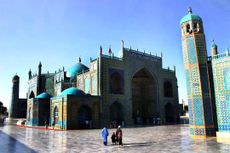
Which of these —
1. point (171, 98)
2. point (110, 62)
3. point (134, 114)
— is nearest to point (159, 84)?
point (171, 98)

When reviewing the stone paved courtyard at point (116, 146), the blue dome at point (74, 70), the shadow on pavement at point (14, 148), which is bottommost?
the stone paved courtyard at point (116, 146)

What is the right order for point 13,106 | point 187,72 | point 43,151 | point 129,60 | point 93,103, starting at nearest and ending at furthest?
1. point 43,151
2. point 187,72
3. point 93,103
4. point 129,60
5. point 13,106

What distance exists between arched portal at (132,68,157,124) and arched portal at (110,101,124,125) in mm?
5976

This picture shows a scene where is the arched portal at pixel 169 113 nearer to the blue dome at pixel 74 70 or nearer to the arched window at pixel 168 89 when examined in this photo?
the arched window at pixel 168 89

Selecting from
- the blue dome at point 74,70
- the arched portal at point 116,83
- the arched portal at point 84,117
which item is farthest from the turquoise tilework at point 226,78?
the blue dome at point 74,70

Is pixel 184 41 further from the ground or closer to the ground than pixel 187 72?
further from the ground

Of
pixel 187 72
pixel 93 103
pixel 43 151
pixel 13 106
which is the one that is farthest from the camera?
pixel 13 106

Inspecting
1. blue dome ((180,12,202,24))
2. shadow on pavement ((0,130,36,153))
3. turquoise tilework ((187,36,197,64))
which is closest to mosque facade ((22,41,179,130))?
shadow on pavement ((0,130,36,153))

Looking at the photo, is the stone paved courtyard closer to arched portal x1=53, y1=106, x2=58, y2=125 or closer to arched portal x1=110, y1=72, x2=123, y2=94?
arched portal x1=53, y1=106, x2=58, y2=125

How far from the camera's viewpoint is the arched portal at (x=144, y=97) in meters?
37.2

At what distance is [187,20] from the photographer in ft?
59.7

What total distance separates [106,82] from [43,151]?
65.6 ft

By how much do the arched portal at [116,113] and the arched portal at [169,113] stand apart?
35.5 ft

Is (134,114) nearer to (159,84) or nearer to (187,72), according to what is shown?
(159,84)
